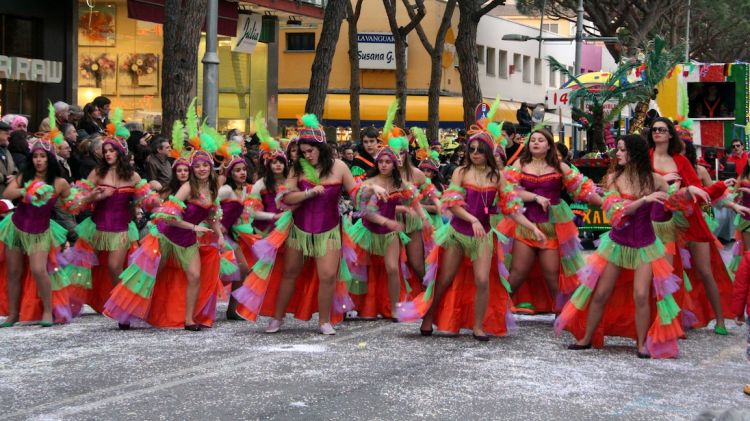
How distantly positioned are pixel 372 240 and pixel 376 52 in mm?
39353

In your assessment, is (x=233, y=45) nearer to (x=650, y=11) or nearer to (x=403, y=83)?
(x=403, y=83)

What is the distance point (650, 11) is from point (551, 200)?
3753 cm

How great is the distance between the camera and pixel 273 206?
13172 mm

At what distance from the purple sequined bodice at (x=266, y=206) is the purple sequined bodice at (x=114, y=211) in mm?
1538

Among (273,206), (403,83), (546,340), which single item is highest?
(403,83)

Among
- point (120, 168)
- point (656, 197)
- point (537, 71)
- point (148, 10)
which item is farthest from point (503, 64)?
point (656, 197)

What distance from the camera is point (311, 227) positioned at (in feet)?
36.5

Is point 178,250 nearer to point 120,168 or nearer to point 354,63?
point 120,168

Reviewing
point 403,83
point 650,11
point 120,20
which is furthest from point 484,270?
point 650,11

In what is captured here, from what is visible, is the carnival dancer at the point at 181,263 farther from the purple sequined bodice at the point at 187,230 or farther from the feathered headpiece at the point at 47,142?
the feathered headpiece at the point at 47,142

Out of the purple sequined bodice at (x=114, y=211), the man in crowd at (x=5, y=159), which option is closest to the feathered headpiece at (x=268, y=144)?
the purple sequined bodice at (x=114, y=211)

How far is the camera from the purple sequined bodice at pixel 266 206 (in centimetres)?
1311

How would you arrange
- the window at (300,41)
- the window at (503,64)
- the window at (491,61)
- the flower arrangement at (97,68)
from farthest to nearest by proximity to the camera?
the window at (503,64)
the window at (491,61)
the window at (300,41)
the flower arrangement at (97,68)

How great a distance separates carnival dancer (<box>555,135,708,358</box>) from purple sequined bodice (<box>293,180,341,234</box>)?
220 cm
